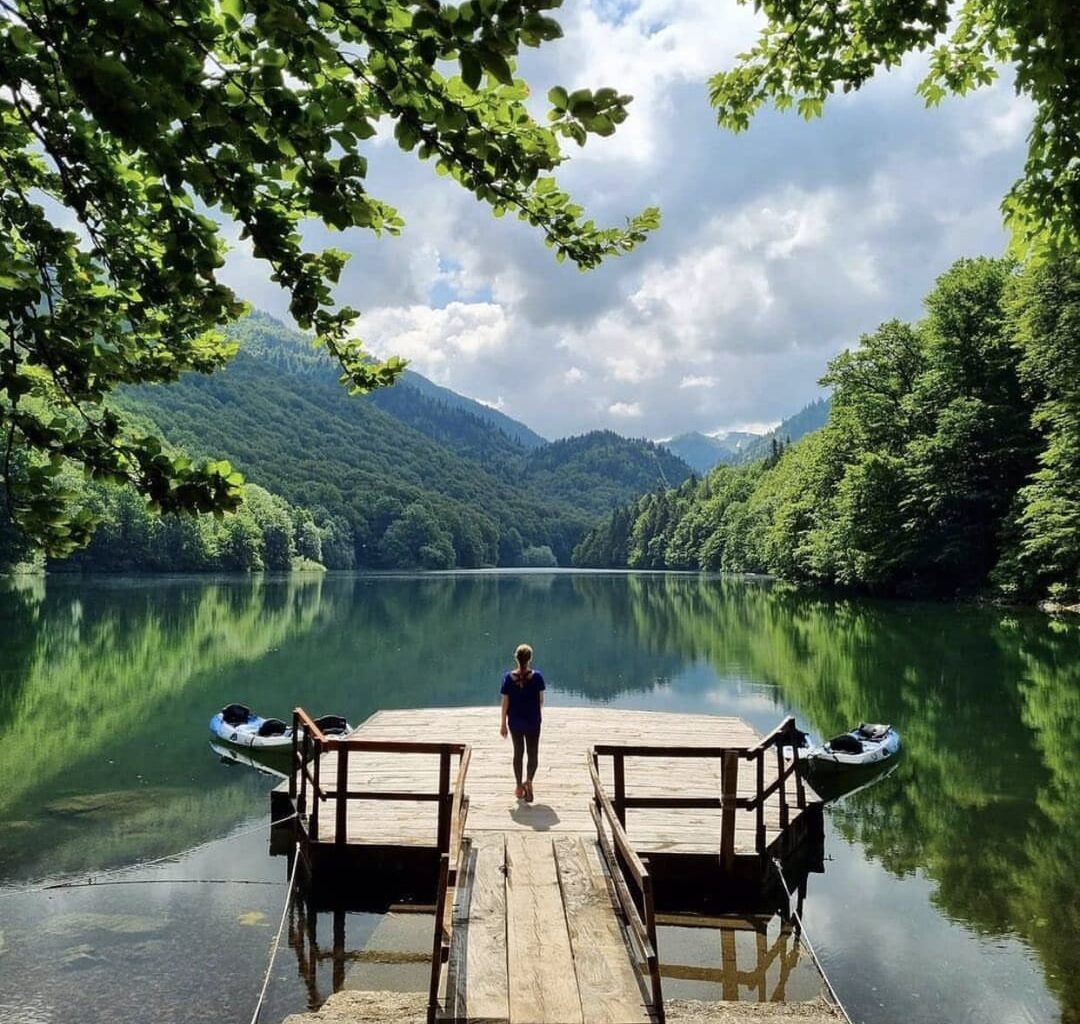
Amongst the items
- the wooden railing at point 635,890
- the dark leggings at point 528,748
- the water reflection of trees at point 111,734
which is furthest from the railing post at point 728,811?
the water reflection of trees at point 111,734

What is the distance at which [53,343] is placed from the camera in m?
4.27

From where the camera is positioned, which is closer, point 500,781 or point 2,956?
point 2,956

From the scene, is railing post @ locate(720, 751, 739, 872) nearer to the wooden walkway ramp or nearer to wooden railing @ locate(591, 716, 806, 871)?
wooden railing @ locate(591, 716, 806, 871)

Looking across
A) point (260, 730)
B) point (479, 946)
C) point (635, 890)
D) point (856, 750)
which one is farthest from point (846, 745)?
point (260, 730)

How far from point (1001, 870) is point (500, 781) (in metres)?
6.94

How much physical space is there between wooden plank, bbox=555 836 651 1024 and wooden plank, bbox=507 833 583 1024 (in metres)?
0.07

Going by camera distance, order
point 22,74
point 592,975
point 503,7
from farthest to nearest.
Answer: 1. point 592,975
2. point 22,74
3. point 503,7

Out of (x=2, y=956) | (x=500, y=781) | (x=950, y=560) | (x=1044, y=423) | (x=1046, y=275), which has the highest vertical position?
(x=1046, y=275)

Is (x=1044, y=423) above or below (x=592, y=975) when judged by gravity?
above

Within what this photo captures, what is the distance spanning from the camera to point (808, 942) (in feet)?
29.1

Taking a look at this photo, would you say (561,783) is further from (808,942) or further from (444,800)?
(808,942)

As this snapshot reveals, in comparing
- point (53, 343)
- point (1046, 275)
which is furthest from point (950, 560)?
point (53, 343)

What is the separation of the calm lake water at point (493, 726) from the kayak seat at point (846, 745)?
34.9 inches

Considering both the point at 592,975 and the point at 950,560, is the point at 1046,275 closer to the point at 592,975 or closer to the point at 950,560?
the point at 950,560
